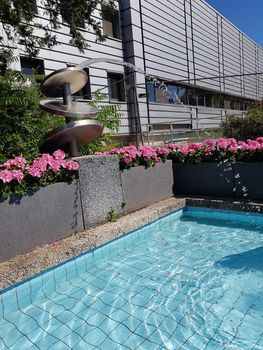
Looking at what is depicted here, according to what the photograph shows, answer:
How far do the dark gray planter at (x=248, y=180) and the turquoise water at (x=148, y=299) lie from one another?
3.29 ft

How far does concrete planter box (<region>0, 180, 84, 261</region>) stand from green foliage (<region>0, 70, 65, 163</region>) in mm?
1416

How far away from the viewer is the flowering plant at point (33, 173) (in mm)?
3946

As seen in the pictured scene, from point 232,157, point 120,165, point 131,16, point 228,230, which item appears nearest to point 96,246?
point 120,165

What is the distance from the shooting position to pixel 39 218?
426 cm

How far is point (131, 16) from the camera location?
15.4 metres

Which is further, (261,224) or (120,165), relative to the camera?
(120,165)

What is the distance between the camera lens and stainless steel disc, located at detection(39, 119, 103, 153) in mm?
5047

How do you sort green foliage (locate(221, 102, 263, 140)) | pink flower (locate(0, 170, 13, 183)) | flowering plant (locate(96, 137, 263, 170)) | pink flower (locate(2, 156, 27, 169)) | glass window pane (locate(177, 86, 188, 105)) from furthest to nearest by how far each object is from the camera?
1. glass window pane (locate(177, 86, 188, 105))
2. green foliage (locate(221, 102, 263, 140))
3. flowering plant (locate(96, 137, 263, 170))
4. pink flower (locate(2, 156, 27, 169))
5. pink flower (locate(0, 170, 13, 183))

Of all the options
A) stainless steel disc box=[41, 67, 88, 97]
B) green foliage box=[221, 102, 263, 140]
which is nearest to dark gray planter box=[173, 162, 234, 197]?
stainless steel disc box=[41, 67, 88, 97]

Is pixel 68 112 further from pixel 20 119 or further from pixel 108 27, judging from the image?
pixel 108 27

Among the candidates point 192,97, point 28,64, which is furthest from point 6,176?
point 192,97

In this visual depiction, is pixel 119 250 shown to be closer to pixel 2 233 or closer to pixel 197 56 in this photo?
pixel 2 233

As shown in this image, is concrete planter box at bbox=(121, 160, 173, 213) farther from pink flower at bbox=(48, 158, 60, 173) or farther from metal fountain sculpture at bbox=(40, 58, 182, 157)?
pink flower at bbox=(48, 158, 60, 173)

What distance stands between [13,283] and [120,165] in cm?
289
